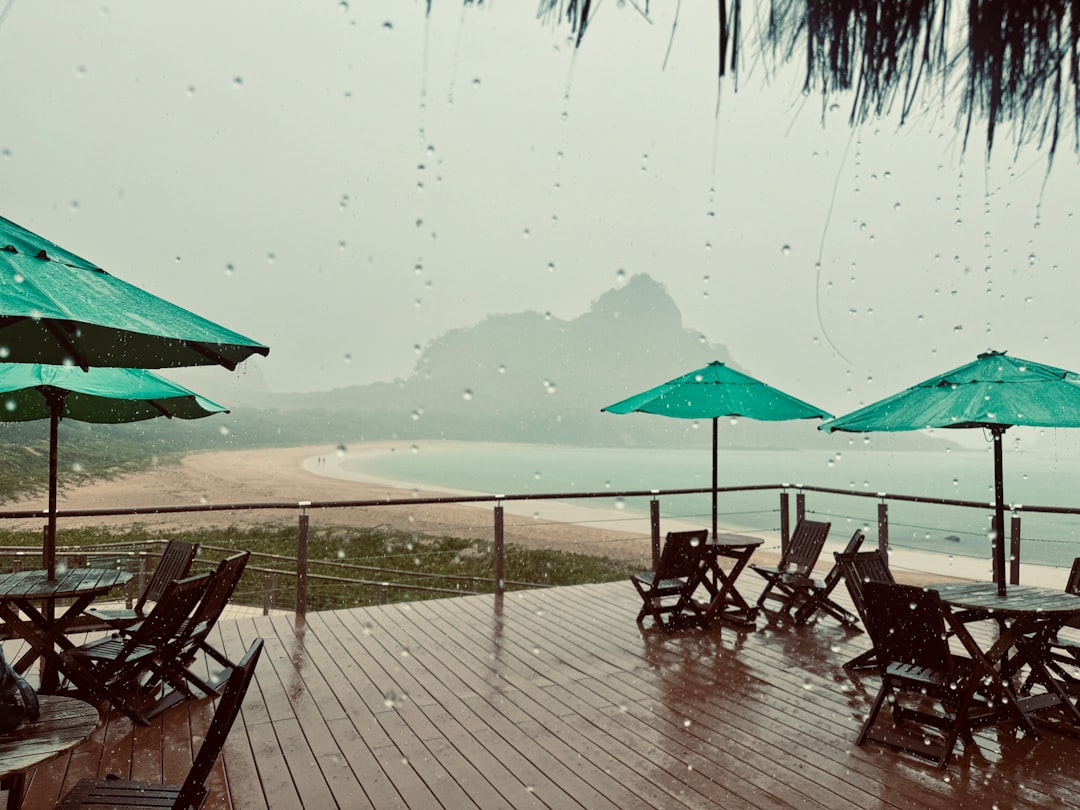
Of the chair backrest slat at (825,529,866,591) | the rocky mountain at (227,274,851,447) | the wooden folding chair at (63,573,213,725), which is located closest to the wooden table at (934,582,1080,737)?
the chair backrest slat at (825,529,866,591)

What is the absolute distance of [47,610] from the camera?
12.4 ft

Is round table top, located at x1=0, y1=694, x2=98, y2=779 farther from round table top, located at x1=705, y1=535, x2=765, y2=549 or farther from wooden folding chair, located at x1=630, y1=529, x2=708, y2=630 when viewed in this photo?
round table top, located at x1=705, y1=535, x2=765, y2=549

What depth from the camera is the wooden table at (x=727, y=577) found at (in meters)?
5.33

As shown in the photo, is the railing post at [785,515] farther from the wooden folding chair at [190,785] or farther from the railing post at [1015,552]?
the wooden folding chair at [190,785]

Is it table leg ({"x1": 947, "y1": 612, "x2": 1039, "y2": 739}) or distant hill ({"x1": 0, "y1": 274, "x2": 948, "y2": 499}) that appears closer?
table leg ({"x1": 947, "y1": 612, "x2": 1039, "y2": 739})

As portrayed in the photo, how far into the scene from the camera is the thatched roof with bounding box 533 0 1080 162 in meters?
1.03

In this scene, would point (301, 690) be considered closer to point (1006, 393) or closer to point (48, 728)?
point (48, 728)

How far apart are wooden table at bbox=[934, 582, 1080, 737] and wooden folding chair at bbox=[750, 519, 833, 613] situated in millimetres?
1717

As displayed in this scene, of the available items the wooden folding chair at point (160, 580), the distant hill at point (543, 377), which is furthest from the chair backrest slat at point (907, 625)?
the distant hill at point (543, 377)

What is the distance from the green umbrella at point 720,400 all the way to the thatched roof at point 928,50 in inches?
169

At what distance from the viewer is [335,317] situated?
3762 inches

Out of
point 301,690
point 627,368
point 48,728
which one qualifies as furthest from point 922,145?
point 627,368

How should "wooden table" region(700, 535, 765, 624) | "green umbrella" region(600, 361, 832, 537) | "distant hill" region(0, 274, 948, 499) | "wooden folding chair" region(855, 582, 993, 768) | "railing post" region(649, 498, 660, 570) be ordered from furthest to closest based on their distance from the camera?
1. "distant hill" region(0, 274, 948, 499)
2. "railing post" region(649, 498, 660, 570)
3. "green umbrella" region(600, 361, 832, 537)
4. "wooden table" region(700, 535, 765, 624)
5. "wooden folding chair" region(855, 582, 993, 768)

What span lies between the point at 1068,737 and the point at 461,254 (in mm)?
86187
